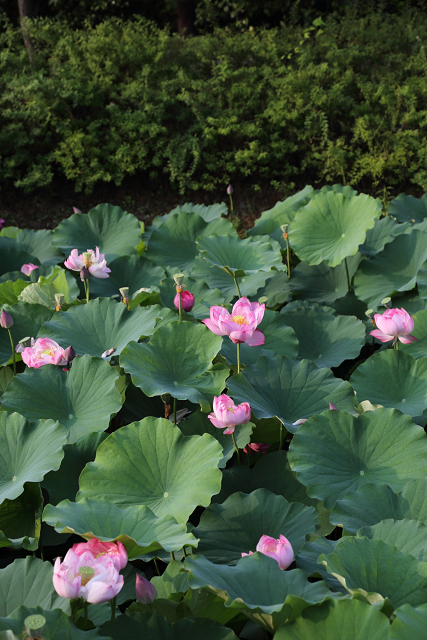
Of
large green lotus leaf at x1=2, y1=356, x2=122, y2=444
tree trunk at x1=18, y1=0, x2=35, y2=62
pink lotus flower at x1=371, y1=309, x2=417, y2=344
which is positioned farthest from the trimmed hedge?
large green lotus leaf at x1=2, y1=356, x2=122, y2=444

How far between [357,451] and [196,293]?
37.7 inches

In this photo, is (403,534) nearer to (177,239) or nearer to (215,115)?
(177,239)

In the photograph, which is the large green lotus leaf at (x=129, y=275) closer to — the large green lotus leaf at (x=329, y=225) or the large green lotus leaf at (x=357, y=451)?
the large green lotus leaf at (x=329, y=225)

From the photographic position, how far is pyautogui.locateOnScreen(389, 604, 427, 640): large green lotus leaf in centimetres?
77

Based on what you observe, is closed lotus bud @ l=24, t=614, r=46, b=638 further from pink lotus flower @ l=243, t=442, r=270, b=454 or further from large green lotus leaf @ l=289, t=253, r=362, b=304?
large green lotus leaf @ l=289, t=253, r=362, b=304

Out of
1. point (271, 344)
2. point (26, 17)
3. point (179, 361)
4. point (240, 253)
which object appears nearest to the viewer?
point (179, 361)

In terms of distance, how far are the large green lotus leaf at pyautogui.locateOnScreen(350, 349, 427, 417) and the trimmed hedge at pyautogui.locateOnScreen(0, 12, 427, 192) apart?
4.17 meters

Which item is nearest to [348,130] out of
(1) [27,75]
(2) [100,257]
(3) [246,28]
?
(3) [246,28]

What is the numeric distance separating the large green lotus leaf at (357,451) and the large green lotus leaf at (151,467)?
219 millimetres

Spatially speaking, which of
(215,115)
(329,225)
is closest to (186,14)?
(215,115)

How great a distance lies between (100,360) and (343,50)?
5931mm

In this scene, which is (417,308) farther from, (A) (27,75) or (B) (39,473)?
(A) (27,75)

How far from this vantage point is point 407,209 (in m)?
2.84

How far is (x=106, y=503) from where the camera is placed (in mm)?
1095
